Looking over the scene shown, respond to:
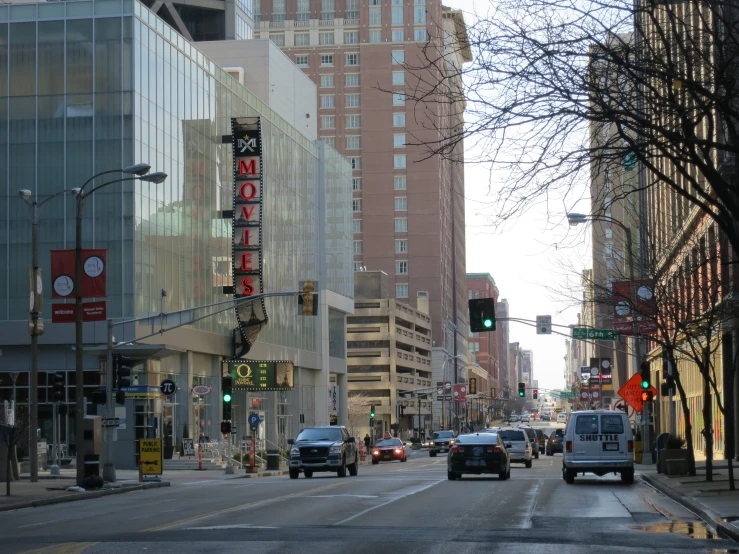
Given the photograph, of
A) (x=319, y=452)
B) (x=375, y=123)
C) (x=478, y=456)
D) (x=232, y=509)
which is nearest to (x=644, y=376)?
(x=478, y=456)

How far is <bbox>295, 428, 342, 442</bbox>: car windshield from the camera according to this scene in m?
39.9

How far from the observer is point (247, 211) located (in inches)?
2432

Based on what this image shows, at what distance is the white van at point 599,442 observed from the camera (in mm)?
31484

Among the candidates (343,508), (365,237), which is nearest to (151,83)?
(343,508)

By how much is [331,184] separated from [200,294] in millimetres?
29430

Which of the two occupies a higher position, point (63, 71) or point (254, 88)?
point (254, 88)

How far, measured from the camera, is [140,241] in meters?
55.0

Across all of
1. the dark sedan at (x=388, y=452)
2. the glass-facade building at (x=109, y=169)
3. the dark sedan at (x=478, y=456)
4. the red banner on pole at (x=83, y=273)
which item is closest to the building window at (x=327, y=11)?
the glass-facade building at (x=109, y=169)

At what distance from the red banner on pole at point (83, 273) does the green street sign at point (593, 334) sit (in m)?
19.7

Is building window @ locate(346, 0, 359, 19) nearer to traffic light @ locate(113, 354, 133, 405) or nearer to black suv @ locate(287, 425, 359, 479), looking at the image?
black suv @ locate(287, 425, 359, 479)

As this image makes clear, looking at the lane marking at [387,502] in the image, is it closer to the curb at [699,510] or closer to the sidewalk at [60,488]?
the curb at [699,510]

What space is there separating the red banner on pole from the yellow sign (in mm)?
7268

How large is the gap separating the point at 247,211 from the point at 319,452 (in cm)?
2494

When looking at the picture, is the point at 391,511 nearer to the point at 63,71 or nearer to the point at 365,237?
the point at 63,71
